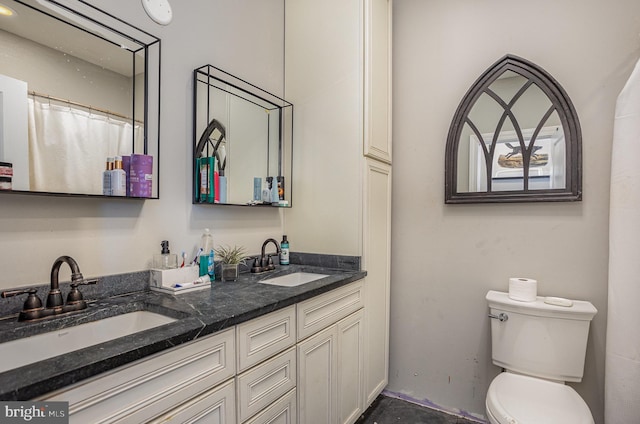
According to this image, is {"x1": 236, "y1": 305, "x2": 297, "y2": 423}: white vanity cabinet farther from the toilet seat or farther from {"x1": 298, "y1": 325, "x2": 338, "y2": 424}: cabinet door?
the toilet seat

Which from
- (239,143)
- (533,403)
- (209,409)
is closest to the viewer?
(209,409)

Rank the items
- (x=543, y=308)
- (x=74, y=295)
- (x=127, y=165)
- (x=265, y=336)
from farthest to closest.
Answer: (x=543, y=308), (x=127, y=165), (x=265, y=336), (x=74, y=295)

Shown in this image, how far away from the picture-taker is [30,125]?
1099mm

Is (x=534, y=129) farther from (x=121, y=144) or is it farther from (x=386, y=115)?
(x=121, y=144)

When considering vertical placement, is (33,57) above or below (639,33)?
below

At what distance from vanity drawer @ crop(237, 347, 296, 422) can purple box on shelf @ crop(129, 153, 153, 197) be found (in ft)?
2.64

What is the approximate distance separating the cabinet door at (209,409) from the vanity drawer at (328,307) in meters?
0.40

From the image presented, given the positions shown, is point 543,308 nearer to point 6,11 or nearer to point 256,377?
point 256,377

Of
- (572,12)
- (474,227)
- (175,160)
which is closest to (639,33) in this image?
(572,12)

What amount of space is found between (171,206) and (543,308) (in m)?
1.89

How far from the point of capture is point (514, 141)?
74.9 inches

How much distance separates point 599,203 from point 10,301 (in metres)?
2.56

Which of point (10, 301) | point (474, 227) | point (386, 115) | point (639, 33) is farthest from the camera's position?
point (386, 115)

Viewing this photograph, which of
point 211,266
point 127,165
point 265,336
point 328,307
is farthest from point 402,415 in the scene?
point 127,165
